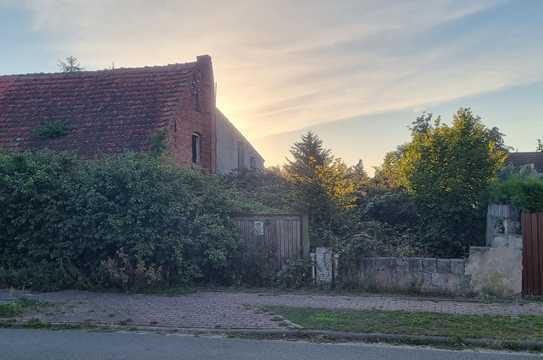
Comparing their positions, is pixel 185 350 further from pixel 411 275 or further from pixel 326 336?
pixel 411 275

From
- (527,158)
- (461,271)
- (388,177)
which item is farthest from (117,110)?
(527,158)

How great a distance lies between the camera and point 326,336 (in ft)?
23.8

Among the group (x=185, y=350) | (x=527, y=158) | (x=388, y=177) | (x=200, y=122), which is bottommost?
(x=185, y=350)

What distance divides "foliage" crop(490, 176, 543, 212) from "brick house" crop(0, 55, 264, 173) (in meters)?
9.56

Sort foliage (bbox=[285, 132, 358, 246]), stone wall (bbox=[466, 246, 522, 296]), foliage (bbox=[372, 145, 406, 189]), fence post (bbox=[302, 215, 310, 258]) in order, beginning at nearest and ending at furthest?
stone wall (bbox=[466, 246, 522, 296])
fence post (bbox=[302, 215, 310, 258])
foliage (bbox=[285, 132, 358, 246])
foliage (bbox=[372, 145, 406, 189])

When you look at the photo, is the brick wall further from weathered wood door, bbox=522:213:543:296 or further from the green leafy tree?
weathered wood door, bbox=522:213:543:296

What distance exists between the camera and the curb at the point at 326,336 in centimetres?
677

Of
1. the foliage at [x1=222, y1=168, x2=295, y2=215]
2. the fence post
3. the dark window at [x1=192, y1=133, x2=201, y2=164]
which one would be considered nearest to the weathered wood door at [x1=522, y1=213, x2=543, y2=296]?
the fence post

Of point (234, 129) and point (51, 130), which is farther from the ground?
point (234, 129)

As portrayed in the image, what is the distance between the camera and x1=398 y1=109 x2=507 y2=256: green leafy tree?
12.4 m

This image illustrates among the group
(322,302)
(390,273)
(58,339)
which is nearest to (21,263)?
(58,339)

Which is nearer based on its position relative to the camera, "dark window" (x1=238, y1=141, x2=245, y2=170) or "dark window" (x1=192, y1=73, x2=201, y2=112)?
"dark window" (x1=192, y1=73, x2=201, y2=112)

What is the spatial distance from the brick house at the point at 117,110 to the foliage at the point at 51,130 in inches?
2.1

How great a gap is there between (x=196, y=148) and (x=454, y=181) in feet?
33.8
